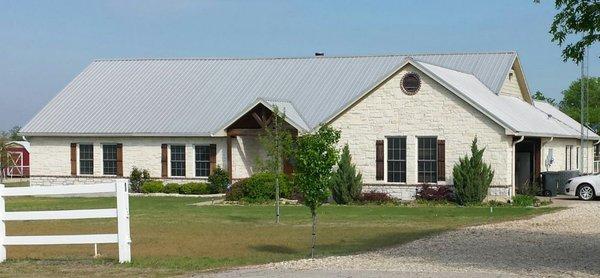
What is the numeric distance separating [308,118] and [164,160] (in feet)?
22.0

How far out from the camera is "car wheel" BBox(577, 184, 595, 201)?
37500 mm

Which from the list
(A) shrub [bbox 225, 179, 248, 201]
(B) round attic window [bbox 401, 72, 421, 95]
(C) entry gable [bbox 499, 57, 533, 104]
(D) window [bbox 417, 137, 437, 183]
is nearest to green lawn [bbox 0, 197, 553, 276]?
(A) shrub [bbox 225, 179, 248, 201]

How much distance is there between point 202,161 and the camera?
1708 inches

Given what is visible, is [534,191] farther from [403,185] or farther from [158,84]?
[158,84]

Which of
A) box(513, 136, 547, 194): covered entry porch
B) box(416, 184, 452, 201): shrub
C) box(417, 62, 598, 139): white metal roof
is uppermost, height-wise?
box(417, 62, 598, 139): white metal roof

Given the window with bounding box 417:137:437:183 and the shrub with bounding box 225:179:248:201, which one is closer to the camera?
the window with bounding box 417:137:437:183

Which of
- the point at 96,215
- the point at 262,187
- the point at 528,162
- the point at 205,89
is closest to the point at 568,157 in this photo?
the point at 528,162

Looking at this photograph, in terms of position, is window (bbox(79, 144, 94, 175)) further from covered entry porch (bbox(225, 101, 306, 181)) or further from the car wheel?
the car wheel

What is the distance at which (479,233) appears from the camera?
2292 cm

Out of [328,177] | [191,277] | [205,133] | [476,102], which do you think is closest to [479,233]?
[328,177]

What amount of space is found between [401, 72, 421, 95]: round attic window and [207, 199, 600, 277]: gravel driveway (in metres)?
12.3

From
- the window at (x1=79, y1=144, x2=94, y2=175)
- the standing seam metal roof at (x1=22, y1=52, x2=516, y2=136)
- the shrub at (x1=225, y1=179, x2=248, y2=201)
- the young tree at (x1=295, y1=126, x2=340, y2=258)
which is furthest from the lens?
the window at (x1=79, y1=144, x2=94, y2=175)

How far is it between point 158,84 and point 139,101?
Result: 5.75 feet

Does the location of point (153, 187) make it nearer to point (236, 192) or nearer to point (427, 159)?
point (236, 192)
